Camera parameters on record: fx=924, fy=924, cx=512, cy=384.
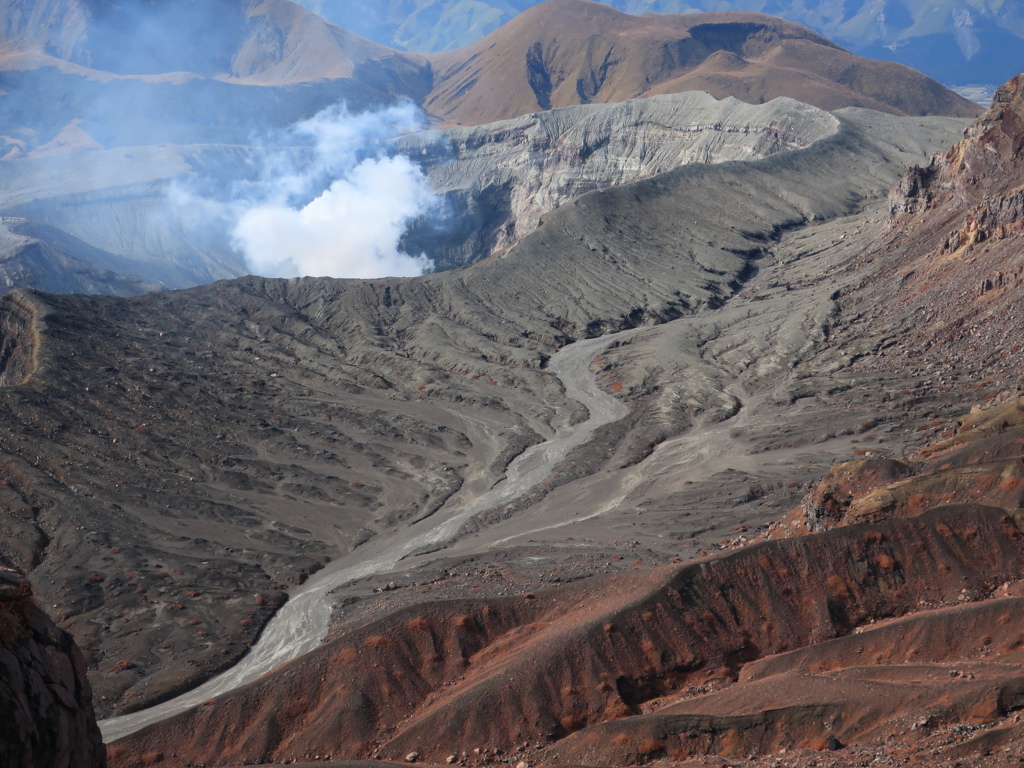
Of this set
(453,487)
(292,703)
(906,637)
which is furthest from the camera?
(453,487)

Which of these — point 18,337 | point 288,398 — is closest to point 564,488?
point 288,398

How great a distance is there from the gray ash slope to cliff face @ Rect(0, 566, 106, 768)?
1252 inches

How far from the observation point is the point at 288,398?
4163 inches

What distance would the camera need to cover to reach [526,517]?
→ 7981cm

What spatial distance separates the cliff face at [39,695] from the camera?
20453 millimetres

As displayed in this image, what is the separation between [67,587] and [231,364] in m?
51.4

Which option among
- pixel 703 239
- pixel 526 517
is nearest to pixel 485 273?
pixel 703 239

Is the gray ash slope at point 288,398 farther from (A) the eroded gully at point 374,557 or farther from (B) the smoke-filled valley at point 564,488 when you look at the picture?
(A) the eroded gully at point 374,557

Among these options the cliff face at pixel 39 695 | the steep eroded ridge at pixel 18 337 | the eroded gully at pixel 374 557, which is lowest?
the eroded gully at pixel 374 557

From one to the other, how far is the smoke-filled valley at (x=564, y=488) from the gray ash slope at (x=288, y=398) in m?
0.44

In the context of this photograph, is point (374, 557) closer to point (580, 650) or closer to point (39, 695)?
point (580, 650)

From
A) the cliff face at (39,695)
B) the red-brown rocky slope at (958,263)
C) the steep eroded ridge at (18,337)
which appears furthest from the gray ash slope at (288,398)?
the cliff face at (39,695)

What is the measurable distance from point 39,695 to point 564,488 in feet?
217

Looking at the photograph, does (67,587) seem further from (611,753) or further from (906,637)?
(906,637)
